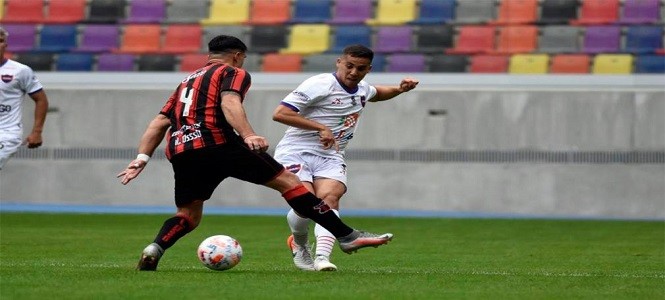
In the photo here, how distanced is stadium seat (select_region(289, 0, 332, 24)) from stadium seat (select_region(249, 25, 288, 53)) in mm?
402

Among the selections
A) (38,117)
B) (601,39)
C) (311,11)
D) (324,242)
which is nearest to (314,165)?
(324,242)

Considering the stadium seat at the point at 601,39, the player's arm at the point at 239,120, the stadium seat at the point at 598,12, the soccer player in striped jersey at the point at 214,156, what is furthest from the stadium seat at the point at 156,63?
the player's arm at the point at 239,120

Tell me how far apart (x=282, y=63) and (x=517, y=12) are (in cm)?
387

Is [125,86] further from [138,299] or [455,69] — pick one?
[138,299]

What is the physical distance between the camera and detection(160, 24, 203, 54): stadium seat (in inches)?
A: 897

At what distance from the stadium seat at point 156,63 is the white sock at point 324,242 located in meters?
12.9

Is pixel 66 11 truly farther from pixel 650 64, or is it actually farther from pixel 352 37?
pixel 650 64

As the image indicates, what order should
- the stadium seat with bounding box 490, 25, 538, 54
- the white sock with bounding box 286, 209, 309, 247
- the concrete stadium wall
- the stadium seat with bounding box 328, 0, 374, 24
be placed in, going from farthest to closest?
the stadium seat with bounding box 328, 0, 374, 24
the stadium seat with bounding box 490, 25, 538, 54
the concrete stadium wall
the white sock with bounding box 286, 209, 309, 247

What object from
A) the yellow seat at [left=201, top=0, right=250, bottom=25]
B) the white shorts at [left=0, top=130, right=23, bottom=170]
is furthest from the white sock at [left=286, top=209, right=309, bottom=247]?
the yellow seat at [left=201, top=0, right=250, bottom=25]

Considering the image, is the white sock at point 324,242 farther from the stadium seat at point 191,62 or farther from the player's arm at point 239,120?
the stadium seat at point 191,62

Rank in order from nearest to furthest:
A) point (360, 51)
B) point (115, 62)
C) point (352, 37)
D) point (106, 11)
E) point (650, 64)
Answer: point (360, 51) < point (650, 64) < point (352, 37) < point (115, 62) < point (106, 11)

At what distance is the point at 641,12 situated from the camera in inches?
861

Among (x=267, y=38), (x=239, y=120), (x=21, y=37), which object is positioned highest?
(x=239, y=120)

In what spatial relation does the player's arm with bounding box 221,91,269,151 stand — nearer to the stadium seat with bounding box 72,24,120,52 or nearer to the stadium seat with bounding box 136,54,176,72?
the stadium seat with bounding box 136,54,176,72
